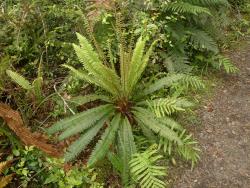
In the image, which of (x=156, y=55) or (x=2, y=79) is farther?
(x=156, y=55)

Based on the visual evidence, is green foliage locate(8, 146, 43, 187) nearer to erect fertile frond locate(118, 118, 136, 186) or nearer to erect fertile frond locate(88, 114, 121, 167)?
erect fertile frond locate(88, 114, 121, 167)

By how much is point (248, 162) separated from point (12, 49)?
3.07 metres

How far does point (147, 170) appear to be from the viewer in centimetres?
350

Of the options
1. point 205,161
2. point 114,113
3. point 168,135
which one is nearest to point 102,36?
point 114,113

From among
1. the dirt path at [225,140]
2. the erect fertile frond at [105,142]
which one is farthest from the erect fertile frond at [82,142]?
the dirt path at [225,140]

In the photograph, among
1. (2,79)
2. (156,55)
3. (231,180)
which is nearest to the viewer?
(231,180)

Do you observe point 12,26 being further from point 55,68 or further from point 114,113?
point 114,113

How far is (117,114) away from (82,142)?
1.58 ft

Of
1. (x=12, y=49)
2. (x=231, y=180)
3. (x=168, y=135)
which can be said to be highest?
(x=12, y=49)

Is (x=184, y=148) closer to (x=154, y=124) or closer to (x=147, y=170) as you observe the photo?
(x=154, y=124)

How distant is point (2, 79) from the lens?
4.31 meters

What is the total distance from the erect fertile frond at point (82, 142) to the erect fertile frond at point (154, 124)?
394mm

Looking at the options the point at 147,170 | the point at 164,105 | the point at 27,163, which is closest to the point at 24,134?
the point at 27,163

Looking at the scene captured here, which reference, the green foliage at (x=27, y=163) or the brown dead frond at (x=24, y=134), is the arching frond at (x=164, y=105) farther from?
the green foliage at (x=27, y=163)
